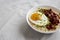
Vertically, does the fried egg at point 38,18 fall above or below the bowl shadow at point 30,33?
above

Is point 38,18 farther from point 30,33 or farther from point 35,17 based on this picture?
point 30,33

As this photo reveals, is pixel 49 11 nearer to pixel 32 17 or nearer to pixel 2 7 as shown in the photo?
pixel 32 17

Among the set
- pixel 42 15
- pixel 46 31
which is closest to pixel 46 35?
pixel 46 31

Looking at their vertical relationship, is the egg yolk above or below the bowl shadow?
above

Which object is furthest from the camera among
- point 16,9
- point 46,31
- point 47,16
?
point 16,9

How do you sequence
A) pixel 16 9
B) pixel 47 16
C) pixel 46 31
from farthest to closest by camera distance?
pixel 16 9
pixel 47 16
pixel 46 31

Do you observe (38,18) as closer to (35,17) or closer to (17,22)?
(35,17)

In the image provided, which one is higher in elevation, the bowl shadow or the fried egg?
the fried egg

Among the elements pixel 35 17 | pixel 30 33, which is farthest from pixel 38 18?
pixel 30 33
